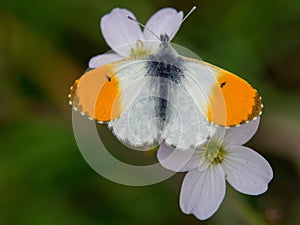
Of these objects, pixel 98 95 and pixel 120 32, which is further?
pixel 120 32

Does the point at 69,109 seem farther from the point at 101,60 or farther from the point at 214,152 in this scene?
the point at 214,152

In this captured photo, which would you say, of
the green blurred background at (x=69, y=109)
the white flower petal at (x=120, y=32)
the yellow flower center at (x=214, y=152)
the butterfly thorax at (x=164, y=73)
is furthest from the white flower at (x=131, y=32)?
the green blurred background at (x=69, y=109)

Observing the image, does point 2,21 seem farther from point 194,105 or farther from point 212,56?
point 194,105

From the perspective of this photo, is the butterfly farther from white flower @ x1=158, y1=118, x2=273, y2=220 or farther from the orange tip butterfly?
white flower @ x1=158, y1=118, x2=273, y2=220

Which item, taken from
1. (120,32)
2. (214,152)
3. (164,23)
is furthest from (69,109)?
(214,152)

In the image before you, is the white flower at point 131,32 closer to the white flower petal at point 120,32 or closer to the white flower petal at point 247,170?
the white flower petal at point 120,32
